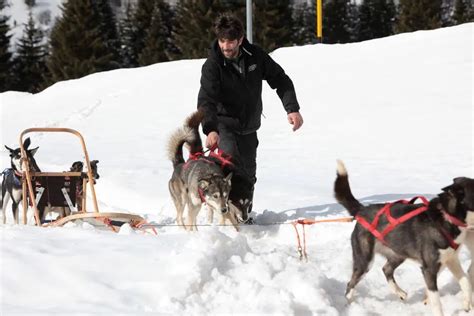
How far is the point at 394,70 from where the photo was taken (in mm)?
13852

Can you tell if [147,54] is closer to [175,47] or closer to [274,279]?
[175,47]

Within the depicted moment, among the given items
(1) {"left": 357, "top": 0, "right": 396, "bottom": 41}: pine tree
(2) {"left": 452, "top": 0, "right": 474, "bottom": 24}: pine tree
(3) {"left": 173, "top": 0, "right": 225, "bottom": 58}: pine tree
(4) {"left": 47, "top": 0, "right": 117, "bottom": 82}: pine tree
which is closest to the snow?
(3) {"left": 173, "top": 0, "right": 225, "bottom": 58}: pine tree

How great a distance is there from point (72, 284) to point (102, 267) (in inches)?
8.3

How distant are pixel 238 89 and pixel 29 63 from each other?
32.5 meters

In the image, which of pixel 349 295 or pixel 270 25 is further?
pixel 270 25

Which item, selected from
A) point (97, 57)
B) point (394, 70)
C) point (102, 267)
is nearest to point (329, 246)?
point (102, 267)

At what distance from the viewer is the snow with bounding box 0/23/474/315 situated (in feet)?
9.64

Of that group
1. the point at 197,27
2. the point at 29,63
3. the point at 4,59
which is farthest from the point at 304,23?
the point at 4,59

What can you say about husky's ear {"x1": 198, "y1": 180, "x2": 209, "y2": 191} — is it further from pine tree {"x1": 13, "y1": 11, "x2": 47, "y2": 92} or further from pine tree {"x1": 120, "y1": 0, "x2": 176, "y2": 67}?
pine tree {"x1": 13, "y1": 11, "x2": 47, "y2": 92}

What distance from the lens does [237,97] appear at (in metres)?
5.09

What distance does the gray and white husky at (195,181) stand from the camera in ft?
16.3

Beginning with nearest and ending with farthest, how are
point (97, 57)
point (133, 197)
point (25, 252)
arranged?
point (25, 252) → point (133, 197) → point (97, 57)

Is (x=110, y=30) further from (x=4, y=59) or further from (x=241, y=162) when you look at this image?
(x=241, y=162)

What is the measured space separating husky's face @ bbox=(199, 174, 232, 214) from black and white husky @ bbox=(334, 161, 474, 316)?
4.94 feet
